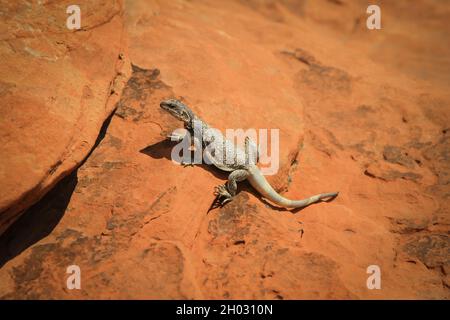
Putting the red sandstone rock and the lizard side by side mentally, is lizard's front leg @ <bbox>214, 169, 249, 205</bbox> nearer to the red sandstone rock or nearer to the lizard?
the lizard

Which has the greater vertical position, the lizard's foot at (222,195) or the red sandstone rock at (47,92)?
the red sandstone rock at (47,92)

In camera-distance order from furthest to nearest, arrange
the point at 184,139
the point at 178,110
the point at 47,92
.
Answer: the point at 184,139 → the point at 178,110 → the point at 47,92

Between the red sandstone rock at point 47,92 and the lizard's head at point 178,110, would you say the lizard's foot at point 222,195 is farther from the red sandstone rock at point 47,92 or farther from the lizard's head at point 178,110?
the red sandstone rock at point 47,92

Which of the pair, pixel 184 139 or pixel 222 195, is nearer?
pixel 222 195

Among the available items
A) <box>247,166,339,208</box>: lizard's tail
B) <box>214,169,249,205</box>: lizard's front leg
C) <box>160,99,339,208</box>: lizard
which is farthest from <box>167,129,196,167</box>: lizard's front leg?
<box>247,166,339,208</box>: lizard's tail

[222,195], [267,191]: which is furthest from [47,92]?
[267,191]

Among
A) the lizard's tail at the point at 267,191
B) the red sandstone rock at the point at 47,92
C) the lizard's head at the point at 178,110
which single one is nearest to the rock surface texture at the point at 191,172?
the red sandstone rock at the point at 47,92

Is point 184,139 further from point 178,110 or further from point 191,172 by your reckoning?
point 191,172

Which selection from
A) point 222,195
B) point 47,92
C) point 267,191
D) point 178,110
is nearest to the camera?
point 47,92
